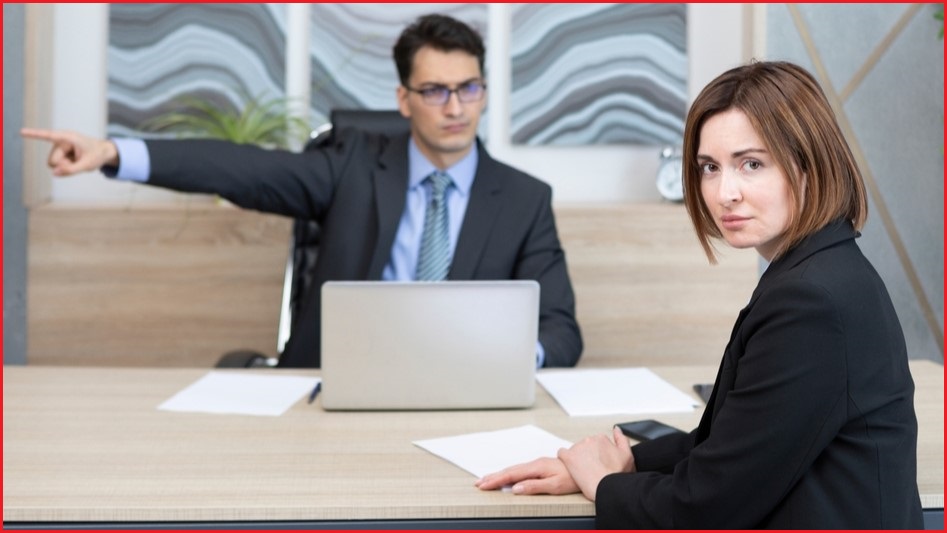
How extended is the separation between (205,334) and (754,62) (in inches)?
101

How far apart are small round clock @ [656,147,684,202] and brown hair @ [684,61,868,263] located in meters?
2.37

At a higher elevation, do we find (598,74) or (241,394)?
(598,74)

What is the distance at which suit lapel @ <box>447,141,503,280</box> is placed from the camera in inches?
110

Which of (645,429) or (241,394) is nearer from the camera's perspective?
(645,429)

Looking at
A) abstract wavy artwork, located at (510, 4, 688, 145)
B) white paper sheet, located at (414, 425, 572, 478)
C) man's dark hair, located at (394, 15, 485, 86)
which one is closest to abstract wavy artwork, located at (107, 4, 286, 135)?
abstract wavy artwork, located at (510, 4, 688, 145)

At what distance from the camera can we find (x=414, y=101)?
9.30ft

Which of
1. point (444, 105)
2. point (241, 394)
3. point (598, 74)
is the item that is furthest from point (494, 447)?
point (598, 74)

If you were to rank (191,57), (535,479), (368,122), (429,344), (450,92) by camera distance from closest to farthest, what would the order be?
(535,479) < (429,344) < (450,92) < (368,122) < (191,57)

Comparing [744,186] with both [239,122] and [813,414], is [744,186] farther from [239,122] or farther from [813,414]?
[239,122]

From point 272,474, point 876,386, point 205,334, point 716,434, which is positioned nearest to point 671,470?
point 716,434

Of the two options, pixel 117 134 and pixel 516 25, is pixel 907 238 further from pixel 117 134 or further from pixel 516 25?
pixel 117 134

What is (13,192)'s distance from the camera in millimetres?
3545

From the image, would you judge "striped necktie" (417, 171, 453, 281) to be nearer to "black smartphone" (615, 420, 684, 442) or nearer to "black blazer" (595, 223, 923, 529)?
"black smartphone" (615, 420, 684, 442)

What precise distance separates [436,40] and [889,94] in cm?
176
